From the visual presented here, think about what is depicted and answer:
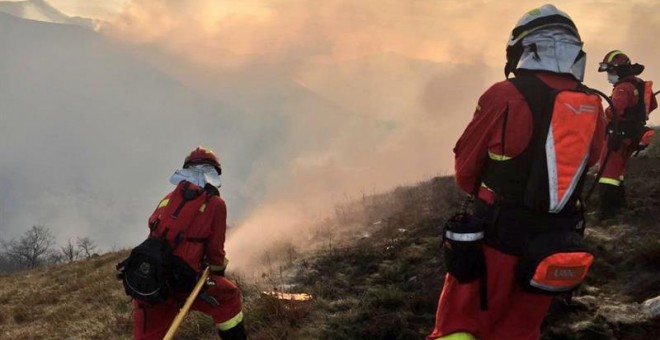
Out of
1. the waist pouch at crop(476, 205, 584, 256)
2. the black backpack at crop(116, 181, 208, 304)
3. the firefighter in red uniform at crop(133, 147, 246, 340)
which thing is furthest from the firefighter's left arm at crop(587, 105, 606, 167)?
the black backpack at crop(116, 181, 208, 304)

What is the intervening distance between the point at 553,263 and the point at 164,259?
2.86m

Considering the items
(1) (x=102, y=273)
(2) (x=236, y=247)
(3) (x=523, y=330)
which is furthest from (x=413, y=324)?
(1) (x=102, y=273)

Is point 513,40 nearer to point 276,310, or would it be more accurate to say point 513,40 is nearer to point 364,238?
point 276,310

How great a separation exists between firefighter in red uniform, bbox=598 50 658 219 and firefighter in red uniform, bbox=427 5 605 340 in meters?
4.88

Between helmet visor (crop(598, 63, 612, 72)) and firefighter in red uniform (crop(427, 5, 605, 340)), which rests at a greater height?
helmet visor (crop(598, 63, 612, 72))

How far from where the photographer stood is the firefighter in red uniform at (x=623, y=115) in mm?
6977

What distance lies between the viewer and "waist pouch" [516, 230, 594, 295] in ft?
8.38

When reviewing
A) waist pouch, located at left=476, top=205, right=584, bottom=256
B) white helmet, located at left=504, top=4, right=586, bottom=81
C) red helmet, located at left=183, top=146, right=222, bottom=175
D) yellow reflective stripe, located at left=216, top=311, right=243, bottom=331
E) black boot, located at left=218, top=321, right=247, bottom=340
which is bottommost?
black boot, located at left=218, top=321, right=247, bottom=340

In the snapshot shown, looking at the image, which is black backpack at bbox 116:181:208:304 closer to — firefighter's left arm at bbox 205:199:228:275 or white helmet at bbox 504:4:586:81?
firefighter's left arm at bbox 205:199:228:275

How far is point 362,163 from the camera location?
1144 inches

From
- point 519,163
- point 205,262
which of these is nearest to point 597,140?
point 519,163

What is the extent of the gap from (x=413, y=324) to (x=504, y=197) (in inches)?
105

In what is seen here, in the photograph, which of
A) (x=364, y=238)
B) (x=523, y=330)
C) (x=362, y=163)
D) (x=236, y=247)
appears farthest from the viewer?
(x=362, y=163)

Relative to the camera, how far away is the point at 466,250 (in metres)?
2.66
